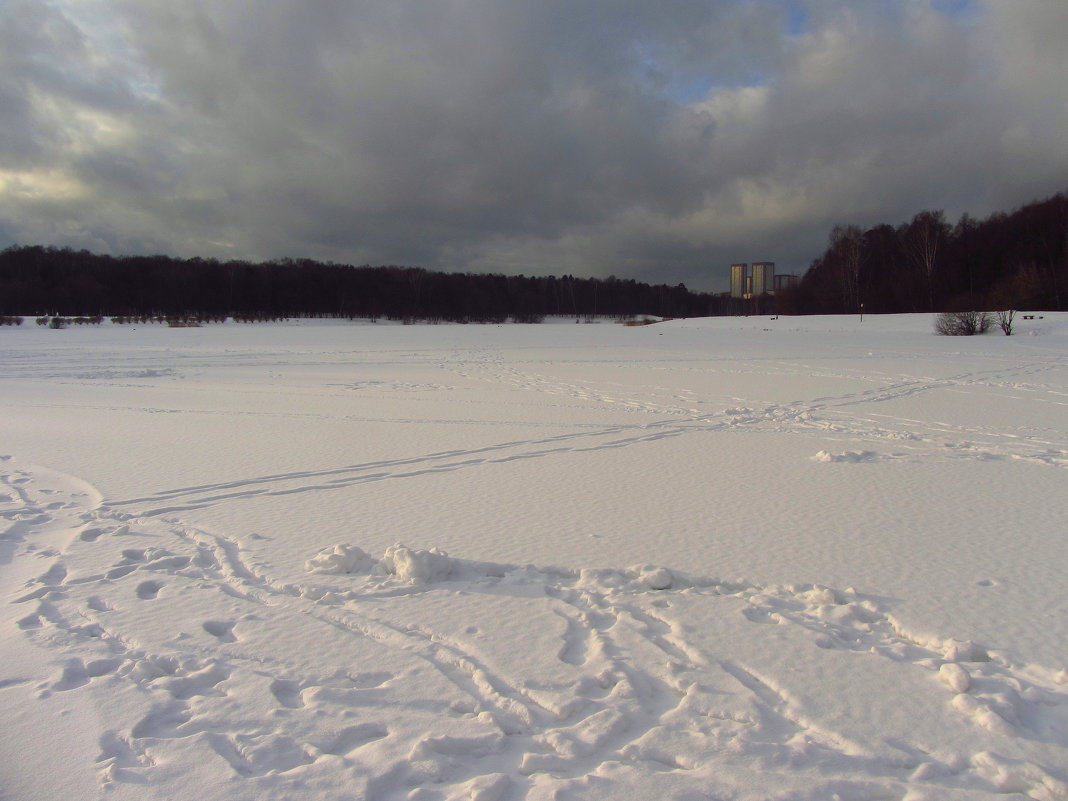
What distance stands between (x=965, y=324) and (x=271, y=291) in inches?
3108

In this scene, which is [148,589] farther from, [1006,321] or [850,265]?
[850,265]

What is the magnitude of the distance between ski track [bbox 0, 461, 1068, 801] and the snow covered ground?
0.02 m

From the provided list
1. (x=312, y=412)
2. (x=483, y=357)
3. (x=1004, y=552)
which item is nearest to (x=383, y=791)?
(x=1004, y=552)

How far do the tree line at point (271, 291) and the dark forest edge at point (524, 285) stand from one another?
187 millimetres

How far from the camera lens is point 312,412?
445 inches

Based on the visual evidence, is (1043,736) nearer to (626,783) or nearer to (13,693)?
(626,783)

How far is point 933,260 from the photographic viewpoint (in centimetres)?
5669

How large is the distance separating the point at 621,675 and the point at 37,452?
27.7 ft

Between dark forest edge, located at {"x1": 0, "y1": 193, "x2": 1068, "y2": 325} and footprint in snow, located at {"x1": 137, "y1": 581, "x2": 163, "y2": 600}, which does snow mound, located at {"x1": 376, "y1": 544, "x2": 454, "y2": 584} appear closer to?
footprint in snow, located at {"x1": 137, "y1": 581, "x2": 163, "y2": 600}

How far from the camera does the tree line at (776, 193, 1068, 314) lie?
55844 mm

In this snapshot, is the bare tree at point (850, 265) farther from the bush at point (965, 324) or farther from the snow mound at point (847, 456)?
the snow mound at point (847, 456)

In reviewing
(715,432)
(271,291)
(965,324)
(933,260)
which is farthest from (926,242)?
(271,291)

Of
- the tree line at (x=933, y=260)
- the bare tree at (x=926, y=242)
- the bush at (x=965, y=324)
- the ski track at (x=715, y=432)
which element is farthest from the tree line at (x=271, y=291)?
the ski track at (x=715, y=432)

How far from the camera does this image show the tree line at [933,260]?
5584 centimetres
